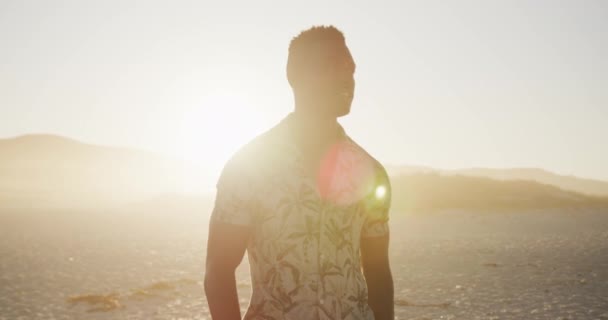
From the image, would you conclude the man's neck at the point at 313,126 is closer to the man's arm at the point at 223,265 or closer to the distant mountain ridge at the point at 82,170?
the man's arm at the point at 223,265

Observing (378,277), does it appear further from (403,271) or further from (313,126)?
(403,271)

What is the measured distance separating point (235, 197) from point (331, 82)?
2.61 feet

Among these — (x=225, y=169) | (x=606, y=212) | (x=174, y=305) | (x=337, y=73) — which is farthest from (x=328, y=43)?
(x=606, y=212)

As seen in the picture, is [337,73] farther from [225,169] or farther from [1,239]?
[1,239]

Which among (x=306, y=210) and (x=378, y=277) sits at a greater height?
(x=306, y=210)

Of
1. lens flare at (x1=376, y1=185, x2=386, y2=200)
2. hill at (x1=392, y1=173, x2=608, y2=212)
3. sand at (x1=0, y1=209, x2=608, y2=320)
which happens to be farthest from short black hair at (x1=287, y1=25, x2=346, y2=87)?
hill at (x1=392, y1=173, x2=608, y2=212)

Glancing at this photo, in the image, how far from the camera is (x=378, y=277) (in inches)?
107

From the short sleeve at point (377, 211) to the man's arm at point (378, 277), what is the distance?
4 centimetres

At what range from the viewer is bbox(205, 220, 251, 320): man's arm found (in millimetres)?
2213

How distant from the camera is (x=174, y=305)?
42.3 ft

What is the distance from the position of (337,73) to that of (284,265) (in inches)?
39.8

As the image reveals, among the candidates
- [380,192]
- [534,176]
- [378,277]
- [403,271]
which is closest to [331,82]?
[380,192]

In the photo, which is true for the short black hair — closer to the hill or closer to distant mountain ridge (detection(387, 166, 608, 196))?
the hill

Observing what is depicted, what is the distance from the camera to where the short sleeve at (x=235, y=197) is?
2.20 metres
